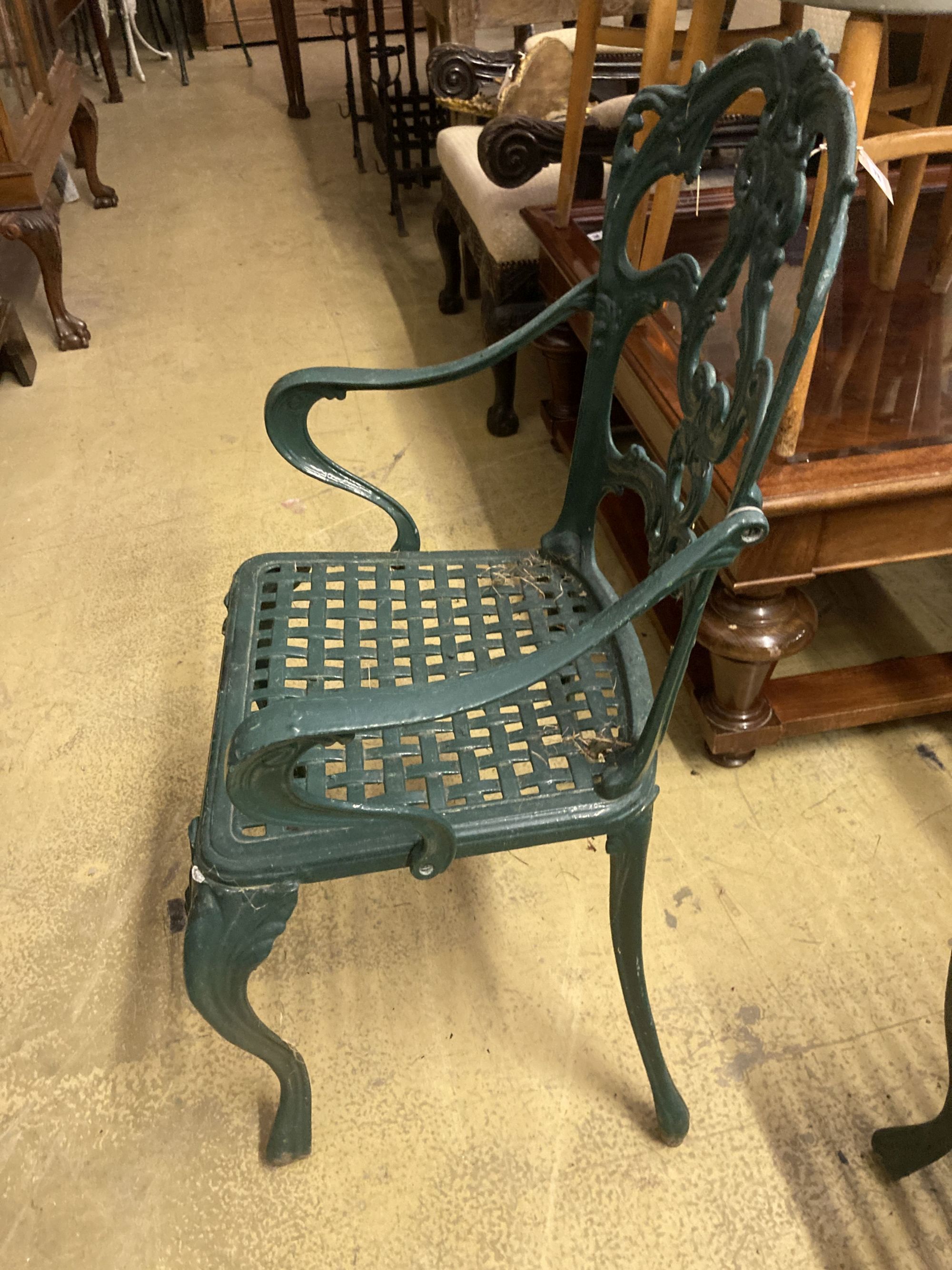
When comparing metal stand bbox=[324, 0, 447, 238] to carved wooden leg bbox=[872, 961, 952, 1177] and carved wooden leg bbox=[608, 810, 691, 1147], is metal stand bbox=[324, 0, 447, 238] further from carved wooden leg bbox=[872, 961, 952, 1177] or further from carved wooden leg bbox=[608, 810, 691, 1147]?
carved wooden leg bbox=[872, 961, 952, 1177]

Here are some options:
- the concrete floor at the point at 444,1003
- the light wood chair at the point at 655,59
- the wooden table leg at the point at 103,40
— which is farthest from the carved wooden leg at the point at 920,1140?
the wooden table leg at the point at 103,40

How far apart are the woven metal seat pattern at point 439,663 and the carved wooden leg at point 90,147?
3.02 m

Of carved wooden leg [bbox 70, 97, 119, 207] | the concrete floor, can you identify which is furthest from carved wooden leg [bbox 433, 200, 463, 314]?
carved wooden leg [bbox 70, 97, 119, 207]

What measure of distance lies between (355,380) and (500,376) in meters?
1.19

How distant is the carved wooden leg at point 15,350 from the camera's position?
234cm

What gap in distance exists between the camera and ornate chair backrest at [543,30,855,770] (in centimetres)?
68

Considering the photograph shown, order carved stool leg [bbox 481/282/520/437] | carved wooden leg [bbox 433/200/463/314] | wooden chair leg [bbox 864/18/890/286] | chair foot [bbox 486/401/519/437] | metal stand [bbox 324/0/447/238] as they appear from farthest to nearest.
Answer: metal stand [bbox 324/0/447/238]
carved wooden leg [bbox 433/200/463/314]
chair foot [bbox 486/401/519/437]
carved stool leg [bbox 481/282/520/437]
wooden chair leg [bbox 864/18/890/286]

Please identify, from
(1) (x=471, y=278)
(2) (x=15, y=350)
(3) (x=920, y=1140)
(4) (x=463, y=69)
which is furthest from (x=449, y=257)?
(3) (x=920, y=1140)

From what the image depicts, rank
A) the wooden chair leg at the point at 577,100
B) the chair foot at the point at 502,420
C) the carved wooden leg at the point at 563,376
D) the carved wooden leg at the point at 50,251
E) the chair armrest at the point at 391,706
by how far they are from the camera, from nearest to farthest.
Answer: the chair armrest at the point at 391,706
the wooden chair leg at the point at 577,100
the carved wooden leg at the point at 563,376
the chair foot at the point at 502,420
the carved wooden leg at the point at 50,251

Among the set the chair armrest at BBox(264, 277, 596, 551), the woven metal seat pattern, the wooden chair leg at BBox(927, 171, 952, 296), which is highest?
the chair armrest at BBox(264, 277, 596, 551)

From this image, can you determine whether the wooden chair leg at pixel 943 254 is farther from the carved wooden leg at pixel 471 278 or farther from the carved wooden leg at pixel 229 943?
the carved wooden leg at pixel 229 943

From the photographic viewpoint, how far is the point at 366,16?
10.3 ft

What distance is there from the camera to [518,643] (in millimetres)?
1024

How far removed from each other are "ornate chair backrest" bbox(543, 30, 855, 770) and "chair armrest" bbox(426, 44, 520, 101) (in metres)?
1.68
